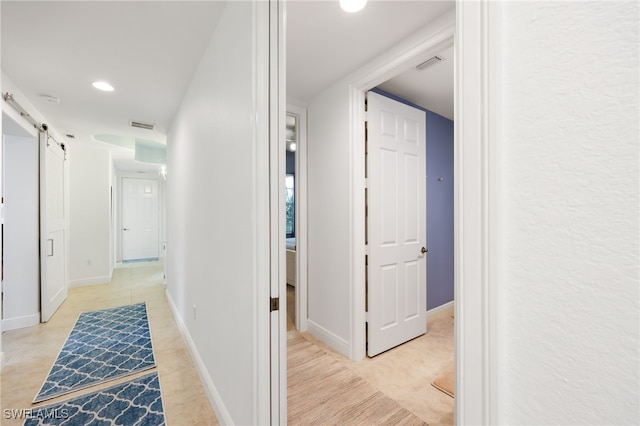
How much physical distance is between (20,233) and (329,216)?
341 centimetres

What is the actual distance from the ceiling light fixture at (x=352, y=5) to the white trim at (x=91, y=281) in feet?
18.6

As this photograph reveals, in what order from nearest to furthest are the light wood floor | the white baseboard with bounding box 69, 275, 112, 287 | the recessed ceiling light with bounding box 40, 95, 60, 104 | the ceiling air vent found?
1. the light wood floor
2. the recessed ceiling light with bounding box 40, 95, 60, 104
3. the ceiling air vent
4. the white baseboard with bounding box 69, 275, 112, 287

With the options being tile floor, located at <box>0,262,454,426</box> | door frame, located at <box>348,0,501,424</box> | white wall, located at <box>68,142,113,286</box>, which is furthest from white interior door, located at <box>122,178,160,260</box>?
door frame, located at <box>348,0,501,424</box>

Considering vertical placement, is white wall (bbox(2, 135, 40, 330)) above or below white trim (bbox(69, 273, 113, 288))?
above

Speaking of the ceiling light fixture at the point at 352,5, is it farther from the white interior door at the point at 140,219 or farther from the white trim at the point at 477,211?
→ the white interior door at the point at 140,219

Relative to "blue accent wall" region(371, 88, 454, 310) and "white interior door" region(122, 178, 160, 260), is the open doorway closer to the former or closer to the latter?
"blue accent wall" region(371, 88, 454, 310)

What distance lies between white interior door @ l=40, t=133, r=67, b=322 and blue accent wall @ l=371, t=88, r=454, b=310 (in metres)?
4.44

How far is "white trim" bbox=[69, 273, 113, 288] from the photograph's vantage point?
15.0 feet

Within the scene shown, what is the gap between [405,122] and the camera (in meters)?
2.64

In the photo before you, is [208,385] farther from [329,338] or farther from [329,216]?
[329,216]

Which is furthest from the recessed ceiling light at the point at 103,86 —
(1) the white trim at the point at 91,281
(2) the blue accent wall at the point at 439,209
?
(1) the white trim at the point at 91,281

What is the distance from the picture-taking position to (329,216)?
104 inches

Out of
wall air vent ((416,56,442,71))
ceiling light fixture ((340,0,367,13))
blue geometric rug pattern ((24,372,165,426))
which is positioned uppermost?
wall air vent ((416,56,442,71))

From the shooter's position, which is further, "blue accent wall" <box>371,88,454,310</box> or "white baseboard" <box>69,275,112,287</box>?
"white baseboard" <box>69,275,112,287</box>
